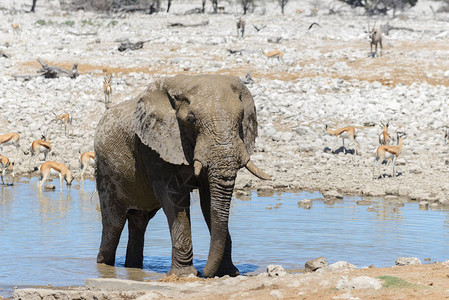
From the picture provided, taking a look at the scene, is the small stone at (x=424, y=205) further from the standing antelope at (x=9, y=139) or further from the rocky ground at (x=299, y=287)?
the standing antelope at (x=9, y=139)

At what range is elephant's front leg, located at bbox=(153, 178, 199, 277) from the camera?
25.7 ft

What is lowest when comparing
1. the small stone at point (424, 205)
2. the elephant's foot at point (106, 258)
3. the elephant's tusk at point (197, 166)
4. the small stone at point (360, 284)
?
the small stone at point (424, 205)

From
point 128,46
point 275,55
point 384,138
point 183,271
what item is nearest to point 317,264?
point 183,271

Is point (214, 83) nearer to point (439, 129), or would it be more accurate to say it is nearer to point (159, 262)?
point (159, 262)

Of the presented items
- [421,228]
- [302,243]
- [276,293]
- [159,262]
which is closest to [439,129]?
[421,228]

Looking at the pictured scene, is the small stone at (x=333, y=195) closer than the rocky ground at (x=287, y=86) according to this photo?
Yes

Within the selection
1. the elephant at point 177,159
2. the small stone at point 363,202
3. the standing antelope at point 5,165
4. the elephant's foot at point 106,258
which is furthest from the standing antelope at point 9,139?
the elephant at point 177,159

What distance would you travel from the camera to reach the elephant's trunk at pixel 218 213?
6914mm

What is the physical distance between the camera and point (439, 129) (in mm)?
19703

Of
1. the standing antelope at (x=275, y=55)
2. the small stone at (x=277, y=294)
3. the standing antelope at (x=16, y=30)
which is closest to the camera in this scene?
the small stone at (x=277, y=294)

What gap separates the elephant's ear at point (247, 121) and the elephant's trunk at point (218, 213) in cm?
66

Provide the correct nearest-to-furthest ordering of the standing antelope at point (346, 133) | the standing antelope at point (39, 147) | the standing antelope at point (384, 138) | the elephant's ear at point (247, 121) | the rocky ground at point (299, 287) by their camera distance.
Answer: the rocky ground at point (299, 287)
the elephant's ear at point (247, 121)
the standing antelope at point (384, 138)
the standing antelope at point (346, 133)
the standing antelope at point (39, 147)

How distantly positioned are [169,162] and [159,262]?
95.4 inches

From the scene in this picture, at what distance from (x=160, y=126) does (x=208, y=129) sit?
2.88 feet
